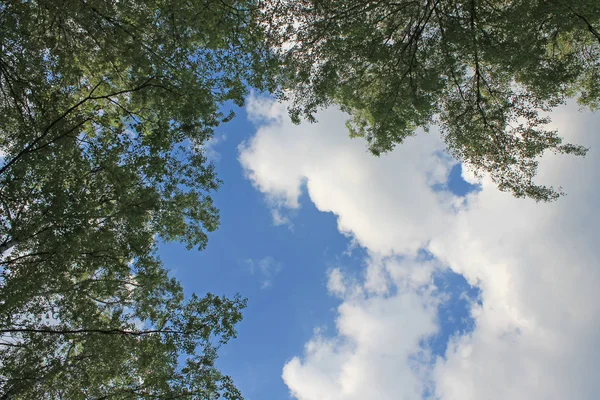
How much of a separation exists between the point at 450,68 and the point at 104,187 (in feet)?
52.9

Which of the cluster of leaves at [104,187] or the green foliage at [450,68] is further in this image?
the green foliage at [450,68]

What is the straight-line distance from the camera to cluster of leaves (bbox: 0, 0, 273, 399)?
945 centimetres

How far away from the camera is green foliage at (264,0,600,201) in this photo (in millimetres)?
14734

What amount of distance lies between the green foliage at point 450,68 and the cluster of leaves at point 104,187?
3901 mm

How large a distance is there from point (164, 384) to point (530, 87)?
792 inches

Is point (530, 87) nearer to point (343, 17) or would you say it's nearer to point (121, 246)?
point (343, 17)

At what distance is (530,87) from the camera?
15.9m

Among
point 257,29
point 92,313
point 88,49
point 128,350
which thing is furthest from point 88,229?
point 257,29

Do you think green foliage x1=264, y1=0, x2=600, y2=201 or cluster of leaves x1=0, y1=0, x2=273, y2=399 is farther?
green foliage x1=264, y1=0, x2=600, y2=201

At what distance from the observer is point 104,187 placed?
35.4ft

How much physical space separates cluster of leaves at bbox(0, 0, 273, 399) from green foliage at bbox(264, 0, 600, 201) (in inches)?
154

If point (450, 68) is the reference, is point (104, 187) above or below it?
below

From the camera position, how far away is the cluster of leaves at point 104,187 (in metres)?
9.45

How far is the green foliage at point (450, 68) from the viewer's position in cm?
1473
